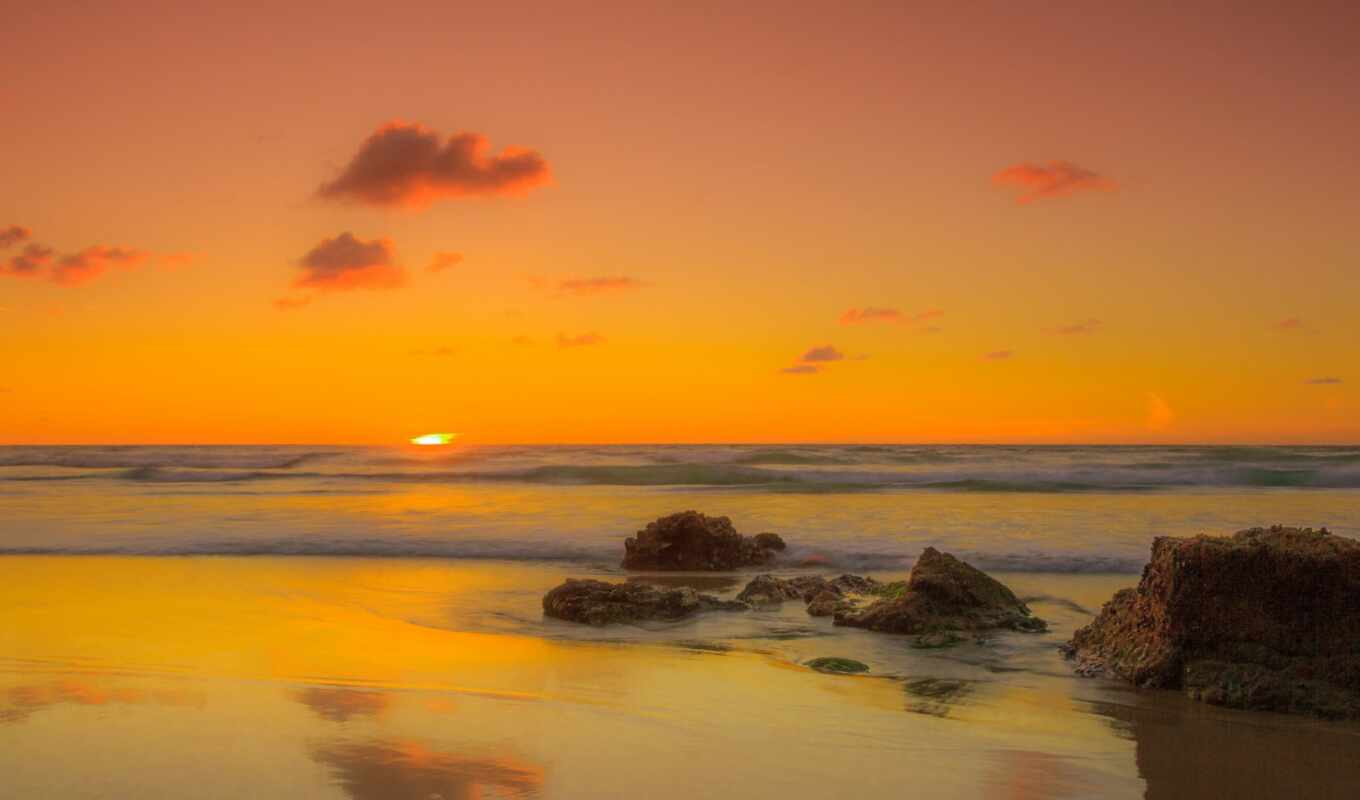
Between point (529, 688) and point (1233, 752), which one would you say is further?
point (529, 688)

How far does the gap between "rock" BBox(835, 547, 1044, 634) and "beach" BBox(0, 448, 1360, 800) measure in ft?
0.78

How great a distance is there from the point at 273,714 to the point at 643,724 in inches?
66.9

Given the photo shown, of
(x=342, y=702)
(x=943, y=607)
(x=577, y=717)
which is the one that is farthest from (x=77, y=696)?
(x=943, y=607)

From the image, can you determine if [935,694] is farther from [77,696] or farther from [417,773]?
[77,696]

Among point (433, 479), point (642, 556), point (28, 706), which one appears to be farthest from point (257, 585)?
point (433, 479)

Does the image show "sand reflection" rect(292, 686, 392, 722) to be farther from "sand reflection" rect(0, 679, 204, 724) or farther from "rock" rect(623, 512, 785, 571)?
"rock" rect(623, 512, 785, 571)

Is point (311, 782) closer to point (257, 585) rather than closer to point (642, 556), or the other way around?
point (257, 585)

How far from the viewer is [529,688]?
534cm

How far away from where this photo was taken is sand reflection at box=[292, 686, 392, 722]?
466 cm

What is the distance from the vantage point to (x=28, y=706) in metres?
4.73

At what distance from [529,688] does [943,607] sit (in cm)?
317

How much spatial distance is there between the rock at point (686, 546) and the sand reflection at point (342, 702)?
5553 millimetres

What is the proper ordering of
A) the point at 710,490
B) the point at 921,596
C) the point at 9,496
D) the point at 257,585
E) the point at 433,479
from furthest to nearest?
the point at 433,479 < the point at 710,490 < the point at 9,496 < the point at 257,585 < the point at 921,596

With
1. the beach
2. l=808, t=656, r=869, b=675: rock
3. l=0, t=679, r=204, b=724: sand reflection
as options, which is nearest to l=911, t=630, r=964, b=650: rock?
the beach
